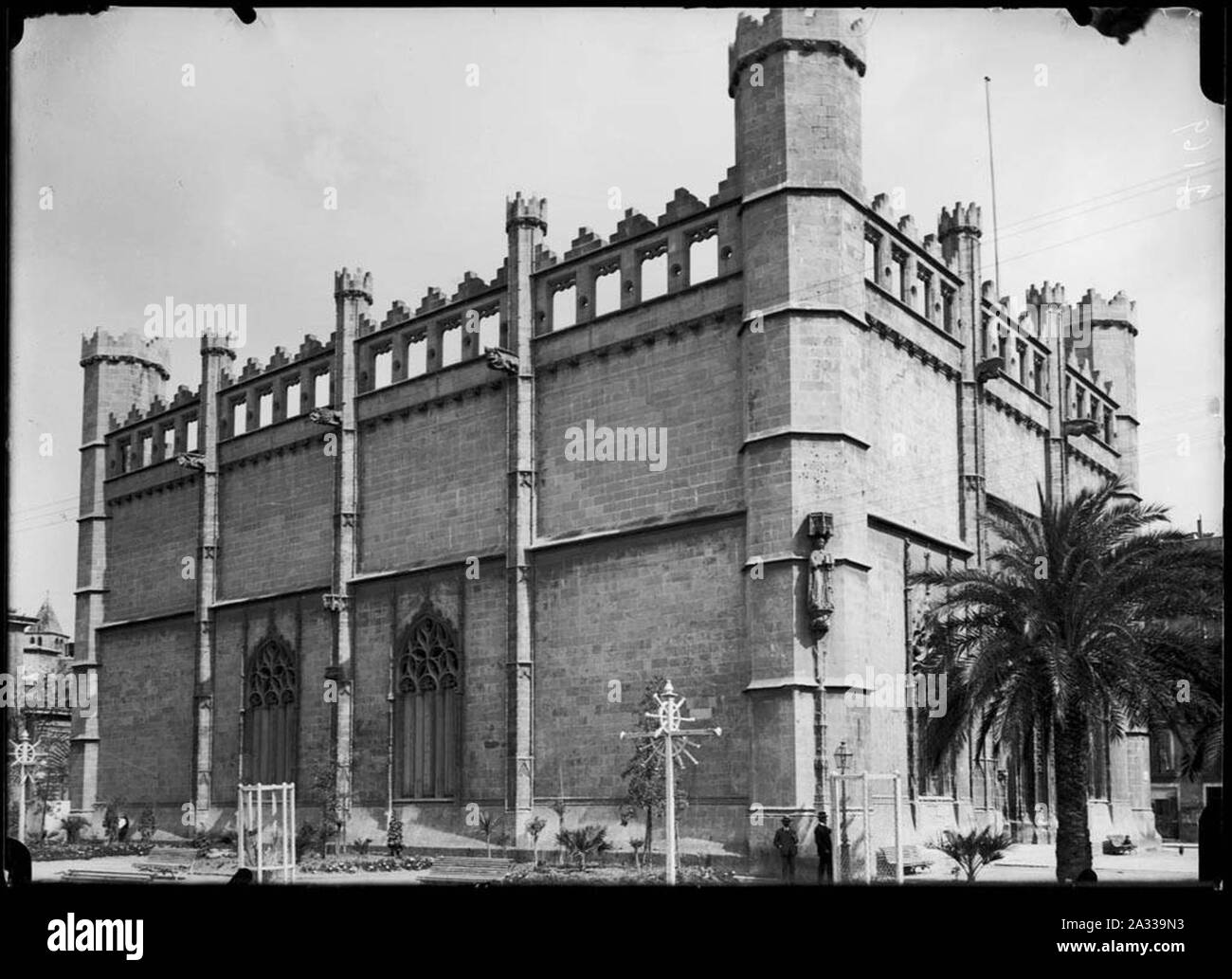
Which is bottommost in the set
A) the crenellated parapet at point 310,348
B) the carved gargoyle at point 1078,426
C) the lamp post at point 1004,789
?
the lamp post at point 1004,789

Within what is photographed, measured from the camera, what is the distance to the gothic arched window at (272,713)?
1501 inches

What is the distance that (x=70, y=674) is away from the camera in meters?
48.4

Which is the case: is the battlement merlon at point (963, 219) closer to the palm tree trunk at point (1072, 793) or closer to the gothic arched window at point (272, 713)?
the palm tree trunk at point (1072, 793)

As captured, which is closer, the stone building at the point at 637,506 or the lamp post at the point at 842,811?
the lamp post at the point at 842,811

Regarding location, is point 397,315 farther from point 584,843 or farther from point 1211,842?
point 1211,842

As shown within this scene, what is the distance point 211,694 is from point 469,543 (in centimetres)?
1176

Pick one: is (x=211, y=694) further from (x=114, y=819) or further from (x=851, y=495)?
(x=851, y=495)

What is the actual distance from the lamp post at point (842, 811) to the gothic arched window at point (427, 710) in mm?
10139

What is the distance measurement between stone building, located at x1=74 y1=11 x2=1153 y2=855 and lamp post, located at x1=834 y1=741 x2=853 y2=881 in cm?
32

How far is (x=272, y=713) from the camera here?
39.0 metres

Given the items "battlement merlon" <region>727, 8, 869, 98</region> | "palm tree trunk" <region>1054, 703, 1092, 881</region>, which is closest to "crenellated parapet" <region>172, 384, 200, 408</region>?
"battlement merlon" <region>727, 8, 869, 98</region>

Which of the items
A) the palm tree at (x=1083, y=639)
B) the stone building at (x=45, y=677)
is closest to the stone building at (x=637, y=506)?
the palm tree at (x=1083, y=639)

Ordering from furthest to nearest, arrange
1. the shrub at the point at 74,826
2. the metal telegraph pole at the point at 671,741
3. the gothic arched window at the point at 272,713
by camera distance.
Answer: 1. the shrub at the point at 74,826
2. the gothic arched window at the point at 272,713
3. the metal telegraph pole at the point at 671,741

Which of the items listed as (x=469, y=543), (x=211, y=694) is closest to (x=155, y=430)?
(x=211, y=694)
